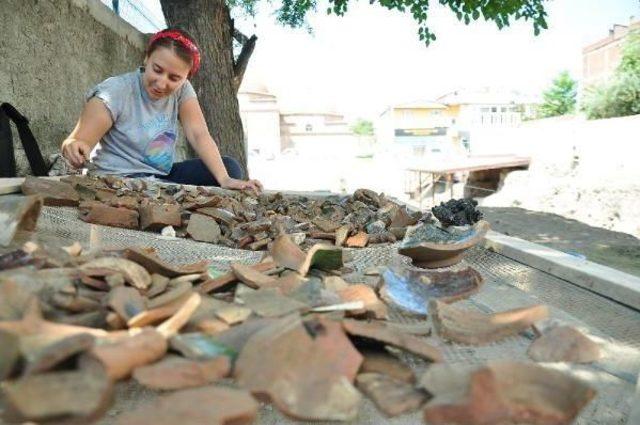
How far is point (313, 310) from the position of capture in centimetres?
89

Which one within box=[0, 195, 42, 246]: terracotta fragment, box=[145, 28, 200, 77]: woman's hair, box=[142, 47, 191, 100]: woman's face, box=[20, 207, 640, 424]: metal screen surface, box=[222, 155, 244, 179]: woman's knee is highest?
box=[145, 28, 200, 77]: woman's hair

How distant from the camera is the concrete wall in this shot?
9.45 feet

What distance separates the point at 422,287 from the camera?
3.92 ft

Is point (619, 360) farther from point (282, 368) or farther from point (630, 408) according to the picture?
point (282, 368)

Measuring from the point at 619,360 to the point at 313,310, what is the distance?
61 centimetres

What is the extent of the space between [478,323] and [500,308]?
0.28 meters

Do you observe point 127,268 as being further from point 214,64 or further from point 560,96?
point 560,96

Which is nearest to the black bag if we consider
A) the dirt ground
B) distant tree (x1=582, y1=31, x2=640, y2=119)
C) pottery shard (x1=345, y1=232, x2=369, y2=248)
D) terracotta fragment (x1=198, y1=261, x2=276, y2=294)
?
pottery shard (x1=345, y1=232, x2=369, y2=248)

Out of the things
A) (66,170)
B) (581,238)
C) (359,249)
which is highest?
(66,170)

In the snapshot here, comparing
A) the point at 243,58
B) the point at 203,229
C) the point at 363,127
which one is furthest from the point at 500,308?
the point at 363,127

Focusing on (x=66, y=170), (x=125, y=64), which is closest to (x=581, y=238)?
(x=125, y=64)

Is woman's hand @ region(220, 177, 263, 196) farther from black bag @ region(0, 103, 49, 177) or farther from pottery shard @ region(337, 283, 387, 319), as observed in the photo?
pottery shard @ region(337, 283, 387, 319)

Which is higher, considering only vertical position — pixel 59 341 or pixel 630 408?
pixel 59 341

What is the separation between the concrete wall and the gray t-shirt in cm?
53
